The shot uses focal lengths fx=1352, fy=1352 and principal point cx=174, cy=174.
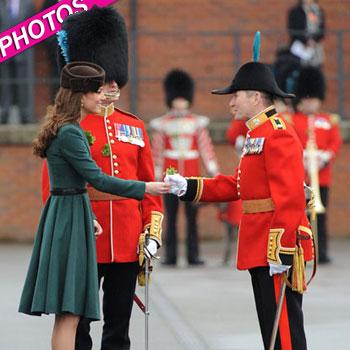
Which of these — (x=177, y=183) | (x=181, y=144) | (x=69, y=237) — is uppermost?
(x=181, y=144)

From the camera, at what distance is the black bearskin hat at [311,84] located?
12.8 metres

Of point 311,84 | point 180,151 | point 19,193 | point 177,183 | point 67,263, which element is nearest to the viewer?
point 67,263

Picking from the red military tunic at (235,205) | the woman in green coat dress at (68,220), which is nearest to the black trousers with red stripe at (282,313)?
the woman in green coat dress at (68,220)

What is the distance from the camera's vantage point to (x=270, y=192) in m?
6.52

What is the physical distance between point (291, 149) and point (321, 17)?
8.72m

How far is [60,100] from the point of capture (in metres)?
6.41

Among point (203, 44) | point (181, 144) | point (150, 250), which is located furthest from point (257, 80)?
point (203, 44)

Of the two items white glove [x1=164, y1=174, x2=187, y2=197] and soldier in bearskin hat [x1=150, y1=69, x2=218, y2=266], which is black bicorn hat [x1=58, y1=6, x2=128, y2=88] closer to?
white glove [x1=164, y1=174, x2=187, y2=197]

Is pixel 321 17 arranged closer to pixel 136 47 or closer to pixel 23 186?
pixel 136 47

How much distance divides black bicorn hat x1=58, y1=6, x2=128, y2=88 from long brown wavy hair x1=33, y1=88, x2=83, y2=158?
0.50 metres

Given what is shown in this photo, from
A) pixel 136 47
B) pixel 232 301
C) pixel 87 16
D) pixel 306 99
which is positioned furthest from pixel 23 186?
pixel 87 16

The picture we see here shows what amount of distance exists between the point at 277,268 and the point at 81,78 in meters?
1.30

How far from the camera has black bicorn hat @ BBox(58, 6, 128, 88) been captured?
6887 millimetres

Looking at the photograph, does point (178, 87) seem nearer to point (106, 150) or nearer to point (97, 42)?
point (97, 42)
